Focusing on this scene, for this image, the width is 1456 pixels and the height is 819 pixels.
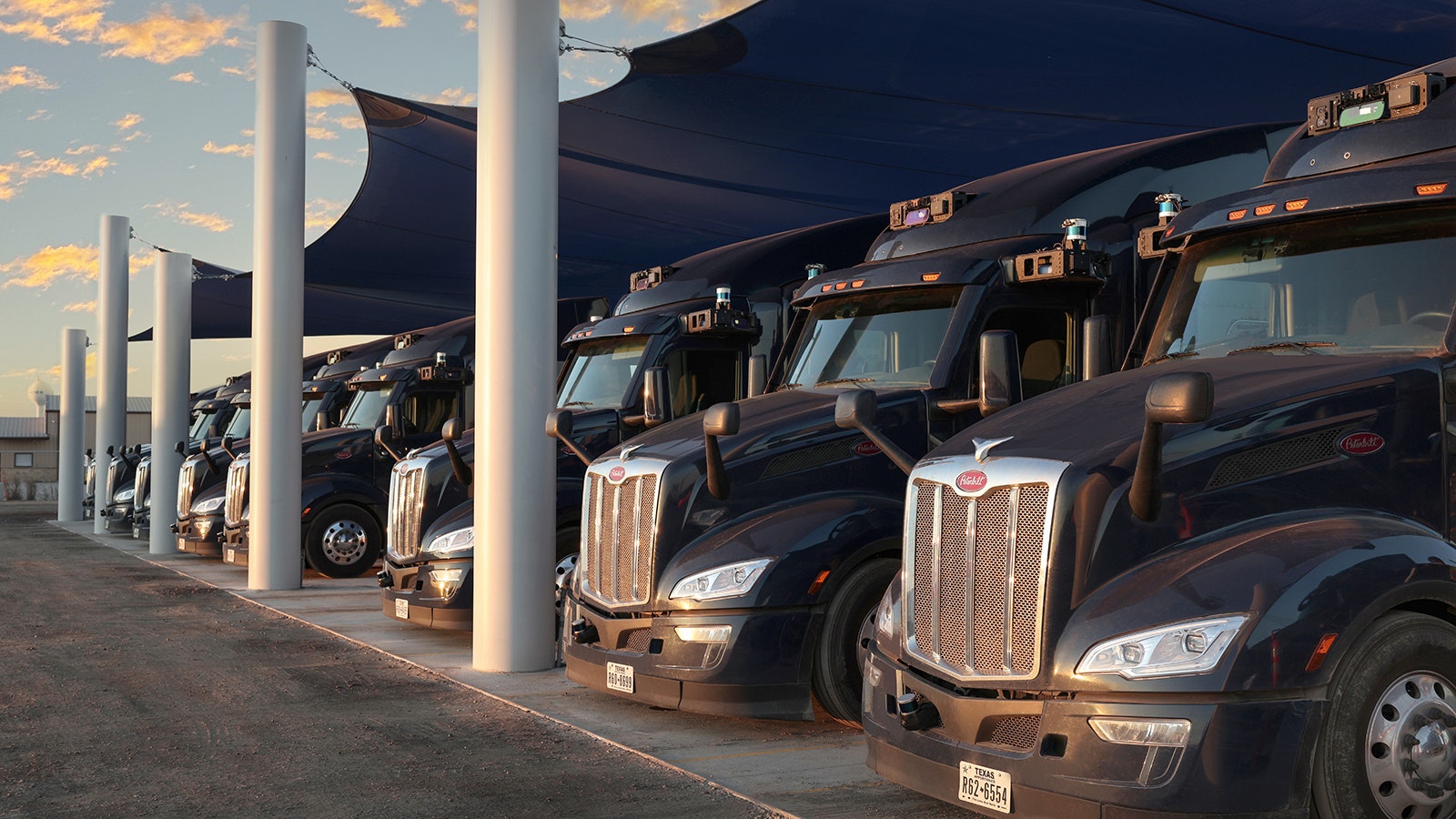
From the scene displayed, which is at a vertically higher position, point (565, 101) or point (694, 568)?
point (565, 101)

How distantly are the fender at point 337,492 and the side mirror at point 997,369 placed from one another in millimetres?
10706

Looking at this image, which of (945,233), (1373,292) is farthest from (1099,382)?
(945,233)

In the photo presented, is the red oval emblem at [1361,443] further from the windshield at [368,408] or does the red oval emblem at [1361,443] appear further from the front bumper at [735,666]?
the windshield at [368,408]

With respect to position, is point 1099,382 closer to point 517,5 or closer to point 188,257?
point 517,5

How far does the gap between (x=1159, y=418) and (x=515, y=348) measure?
210 inches

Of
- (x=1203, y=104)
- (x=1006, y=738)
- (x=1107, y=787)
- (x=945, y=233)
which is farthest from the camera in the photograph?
(x=1203, y=104)

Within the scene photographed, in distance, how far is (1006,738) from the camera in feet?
15.5

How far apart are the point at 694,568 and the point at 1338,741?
3.38 m

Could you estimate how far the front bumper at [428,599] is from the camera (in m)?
10.2

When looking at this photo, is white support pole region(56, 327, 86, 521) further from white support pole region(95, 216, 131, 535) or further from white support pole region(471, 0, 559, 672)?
white support pole region(471, 0, 559, 672)

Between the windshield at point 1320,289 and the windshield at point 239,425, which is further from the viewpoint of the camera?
the windshield at point 239,425

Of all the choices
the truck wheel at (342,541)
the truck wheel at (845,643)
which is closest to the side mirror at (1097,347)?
the truck wheel at (845,643)

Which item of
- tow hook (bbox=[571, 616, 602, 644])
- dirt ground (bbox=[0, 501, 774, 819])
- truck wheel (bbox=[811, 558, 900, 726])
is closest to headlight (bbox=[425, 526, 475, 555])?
dirt ground (bbox=[0, 501, 774, 819])

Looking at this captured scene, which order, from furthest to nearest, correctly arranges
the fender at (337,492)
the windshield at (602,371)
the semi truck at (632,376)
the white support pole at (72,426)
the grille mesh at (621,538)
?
1. the white support pole at (72,426)
2. the fender at (337,492)
3. the windshield at (602,371)
4. the semi truck at (632,376)
5. the grille mesh at (621,538)
